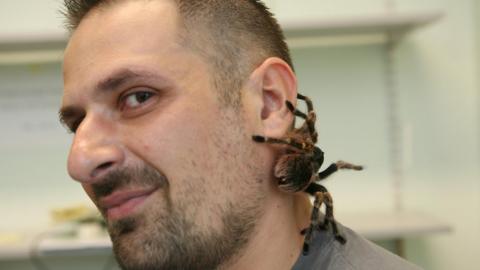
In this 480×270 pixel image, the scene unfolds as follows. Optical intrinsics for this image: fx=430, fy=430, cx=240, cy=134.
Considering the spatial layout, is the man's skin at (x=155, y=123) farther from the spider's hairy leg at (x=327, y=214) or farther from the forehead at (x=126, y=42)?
the spider's hairy leg at (x=327, y=214)

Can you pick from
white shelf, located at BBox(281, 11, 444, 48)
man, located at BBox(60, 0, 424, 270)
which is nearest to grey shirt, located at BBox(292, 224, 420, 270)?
man, located at BBox(60, 0, 424, 270)

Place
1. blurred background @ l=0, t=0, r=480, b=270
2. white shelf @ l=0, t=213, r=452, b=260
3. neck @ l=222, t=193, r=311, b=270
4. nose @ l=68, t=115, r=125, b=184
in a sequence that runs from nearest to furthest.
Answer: nose @ l=68, t=115, r=125, b=184
neck @ l=222, t=193, r=311, b=270
white shelf @ l=0, t=213, r=452, b=260
blurred background @ l=0, t=0, r=480, b=270

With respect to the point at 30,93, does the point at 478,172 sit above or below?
below

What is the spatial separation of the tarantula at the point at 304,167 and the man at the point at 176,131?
0.08ft

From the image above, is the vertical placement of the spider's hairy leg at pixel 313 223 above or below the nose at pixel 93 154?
below

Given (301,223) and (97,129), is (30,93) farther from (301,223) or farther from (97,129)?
(301,223)

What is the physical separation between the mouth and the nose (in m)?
0.05

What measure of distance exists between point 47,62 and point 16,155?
42 centimetres

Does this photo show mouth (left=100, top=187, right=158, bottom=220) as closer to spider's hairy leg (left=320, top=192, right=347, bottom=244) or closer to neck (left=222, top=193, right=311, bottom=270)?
neck (left=222, top=193, right=311, bottom=270)

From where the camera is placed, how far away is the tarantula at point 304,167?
0.86 meters

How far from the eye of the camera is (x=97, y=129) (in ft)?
2.44

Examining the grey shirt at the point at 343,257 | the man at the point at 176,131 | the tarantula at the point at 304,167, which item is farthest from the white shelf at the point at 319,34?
the grey shirt at the point at 343,257

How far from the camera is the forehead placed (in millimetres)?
745

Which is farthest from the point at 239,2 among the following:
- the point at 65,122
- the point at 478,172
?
the point at 478,172
